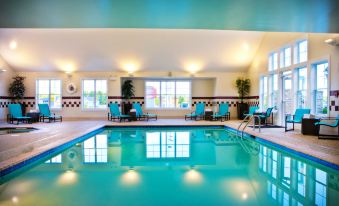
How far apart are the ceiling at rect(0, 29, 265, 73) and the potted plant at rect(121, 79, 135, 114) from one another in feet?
2.32

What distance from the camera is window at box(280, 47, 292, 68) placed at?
344 inches

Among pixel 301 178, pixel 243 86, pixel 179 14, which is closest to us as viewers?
pixel 301 178

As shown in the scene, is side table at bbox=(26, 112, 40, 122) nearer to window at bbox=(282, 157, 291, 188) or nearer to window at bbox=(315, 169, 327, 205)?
window at bbox=(282, 157, 291, 188)

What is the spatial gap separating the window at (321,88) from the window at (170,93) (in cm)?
656

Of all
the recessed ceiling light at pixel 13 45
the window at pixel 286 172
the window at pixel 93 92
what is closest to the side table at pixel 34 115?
the window at pixel 93 92

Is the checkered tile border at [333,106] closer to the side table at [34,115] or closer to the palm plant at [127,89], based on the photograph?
the palm plant at [127,89]

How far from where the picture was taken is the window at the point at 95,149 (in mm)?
4970

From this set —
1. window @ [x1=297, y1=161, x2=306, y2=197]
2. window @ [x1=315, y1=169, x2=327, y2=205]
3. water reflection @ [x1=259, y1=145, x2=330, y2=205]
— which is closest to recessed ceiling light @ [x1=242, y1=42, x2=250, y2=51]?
water reflection @ [x1=259, y1=145, x2=330, y2=205]

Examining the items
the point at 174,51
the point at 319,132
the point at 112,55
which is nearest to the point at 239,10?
the point at 319,132

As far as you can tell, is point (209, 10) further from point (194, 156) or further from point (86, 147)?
point (86, 147)

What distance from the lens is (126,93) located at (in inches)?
478

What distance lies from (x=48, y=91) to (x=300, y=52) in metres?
10.9

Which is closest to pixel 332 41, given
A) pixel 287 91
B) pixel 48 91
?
pixel 287 91

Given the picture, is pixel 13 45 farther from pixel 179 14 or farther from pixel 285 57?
pixel 285 57
